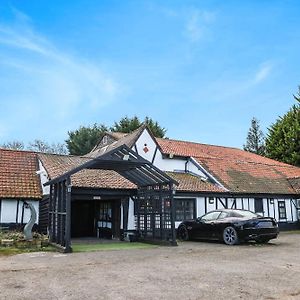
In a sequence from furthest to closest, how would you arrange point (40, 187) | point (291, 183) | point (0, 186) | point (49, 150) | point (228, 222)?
point (49, 150) < point (291, 183) < point (40, 187) < point (0, 186) < point (228, 222)

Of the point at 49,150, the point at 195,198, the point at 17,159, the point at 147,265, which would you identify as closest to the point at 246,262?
the point at 147,265

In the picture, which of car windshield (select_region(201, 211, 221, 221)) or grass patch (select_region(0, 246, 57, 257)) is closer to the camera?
grass patch (select_region(0, 246, 57, 257))

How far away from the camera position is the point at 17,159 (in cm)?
2014

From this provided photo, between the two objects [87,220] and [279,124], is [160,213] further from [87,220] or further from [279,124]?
[279,124]

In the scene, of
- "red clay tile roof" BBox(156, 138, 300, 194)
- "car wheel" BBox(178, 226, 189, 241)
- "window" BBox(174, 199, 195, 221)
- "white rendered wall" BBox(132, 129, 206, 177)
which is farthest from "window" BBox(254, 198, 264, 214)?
"car wheel" BBox(178, 226, 189, 241)

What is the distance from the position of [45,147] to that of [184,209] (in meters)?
30.1

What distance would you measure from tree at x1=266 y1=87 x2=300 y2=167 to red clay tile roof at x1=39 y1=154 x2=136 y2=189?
66.6 feet

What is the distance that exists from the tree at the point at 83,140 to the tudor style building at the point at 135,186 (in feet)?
41.6

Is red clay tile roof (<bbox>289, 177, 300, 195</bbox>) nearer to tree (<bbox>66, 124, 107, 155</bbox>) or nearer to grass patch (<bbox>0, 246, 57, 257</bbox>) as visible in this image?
grass patch (<bbox>0, 246, 57, 257</bbox>)

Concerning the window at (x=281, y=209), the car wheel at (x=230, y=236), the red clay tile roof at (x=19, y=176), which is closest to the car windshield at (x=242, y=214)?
the car wheel at (x=230, y=236)

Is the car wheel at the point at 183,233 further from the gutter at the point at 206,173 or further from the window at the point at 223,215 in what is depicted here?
the gutter at the point at 206,173

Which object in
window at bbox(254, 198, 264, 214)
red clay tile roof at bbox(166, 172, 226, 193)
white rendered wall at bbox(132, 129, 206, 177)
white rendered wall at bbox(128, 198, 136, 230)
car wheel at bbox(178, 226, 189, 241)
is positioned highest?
white rendered wall at bbox(132, 129, 206, 177)

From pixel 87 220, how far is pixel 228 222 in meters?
8.87

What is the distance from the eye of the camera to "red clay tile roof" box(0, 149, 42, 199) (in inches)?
669
